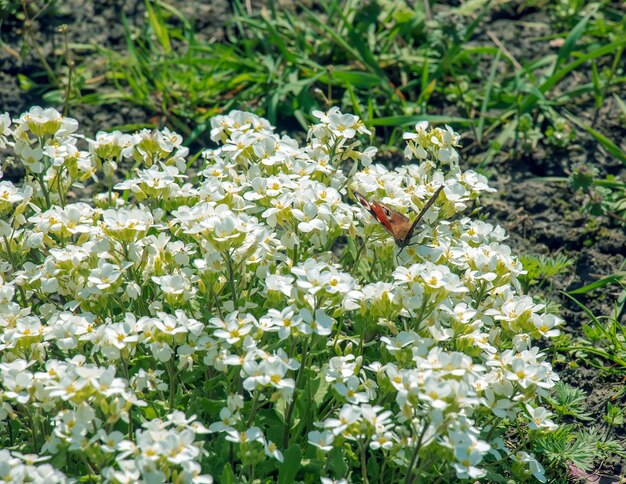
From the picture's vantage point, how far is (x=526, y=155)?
6.12 m

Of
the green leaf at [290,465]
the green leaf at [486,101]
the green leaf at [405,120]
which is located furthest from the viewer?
the green leaf at [486,101]

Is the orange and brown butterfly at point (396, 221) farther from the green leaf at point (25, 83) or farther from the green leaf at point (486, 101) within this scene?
the green leaf at point (25, 83)

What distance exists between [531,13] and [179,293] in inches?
198

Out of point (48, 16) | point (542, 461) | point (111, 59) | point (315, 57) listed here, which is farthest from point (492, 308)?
point (48, 16)

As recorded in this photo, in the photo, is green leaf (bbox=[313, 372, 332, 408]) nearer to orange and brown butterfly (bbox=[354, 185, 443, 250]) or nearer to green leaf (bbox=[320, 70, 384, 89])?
orange and brown butterfly (bbox=[354, 185, 443, 250])

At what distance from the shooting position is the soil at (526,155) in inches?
200

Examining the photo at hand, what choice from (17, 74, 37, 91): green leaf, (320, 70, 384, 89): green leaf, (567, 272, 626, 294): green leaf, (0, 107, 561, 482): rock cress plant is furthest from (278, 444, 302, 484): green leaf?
(17, 74, 37, 91): green leaf

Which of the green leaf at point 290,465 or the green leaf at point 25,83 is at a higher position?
the green leaf at point 290,465

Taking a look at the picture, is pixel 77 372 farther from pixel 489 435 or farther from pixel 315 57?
pixel 315 57

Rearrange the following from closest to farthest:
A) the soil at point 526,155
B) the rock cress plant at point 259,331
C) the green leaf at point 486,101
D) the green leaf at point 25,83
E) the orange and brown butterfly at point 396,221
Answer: the rock cress plant at point 259,331 → the orange and brown butterfly at point 396,221 → the soil at point 526,155 → the green leaf at point 486,101 → the green leaf at point 25,83

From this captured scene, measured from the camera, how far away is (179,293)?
11.5 ft

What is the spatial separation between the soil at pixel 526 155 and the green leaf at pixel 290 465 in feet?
5.41

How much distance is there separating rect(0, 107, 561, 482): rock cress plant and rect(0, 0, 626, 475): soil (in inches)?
37.8

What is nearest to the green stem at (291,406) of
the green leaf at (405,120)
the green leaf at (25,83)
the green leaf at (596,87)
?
the green leaf at (405,120)
